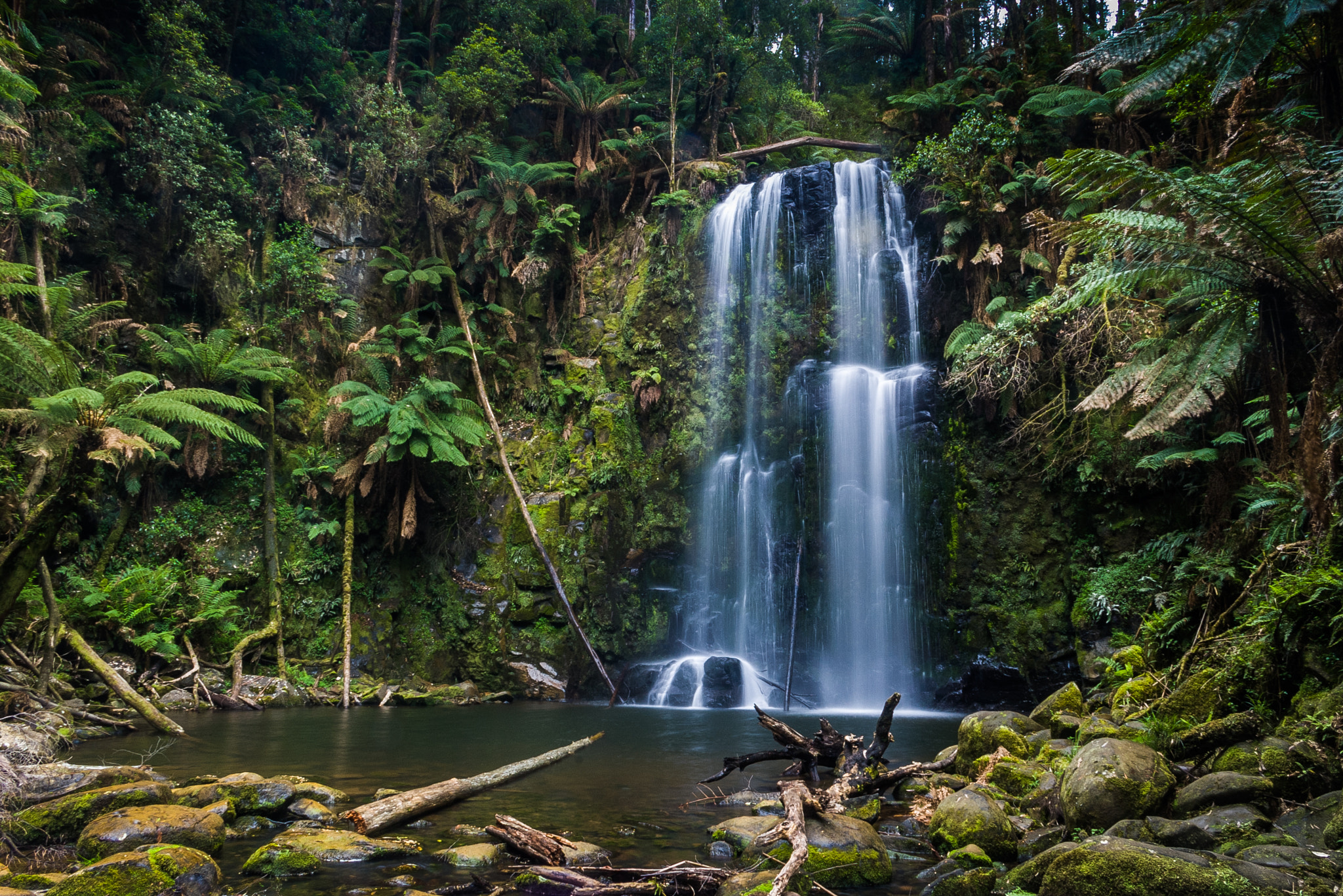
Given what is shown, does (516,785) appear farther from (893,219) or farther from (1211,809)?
(893,219)

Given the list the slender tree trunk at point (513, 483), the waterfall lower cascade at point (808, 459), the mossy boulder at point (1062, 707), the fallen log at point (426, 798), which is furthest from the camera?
the slender tree trunk at point (513, 483)

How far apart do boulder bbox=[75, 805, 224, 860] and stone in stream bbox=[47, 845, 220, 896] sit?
0.47 metres

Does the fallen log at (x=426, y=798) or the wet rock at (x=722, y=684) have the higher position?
the fallen log at (x=426, y=798)

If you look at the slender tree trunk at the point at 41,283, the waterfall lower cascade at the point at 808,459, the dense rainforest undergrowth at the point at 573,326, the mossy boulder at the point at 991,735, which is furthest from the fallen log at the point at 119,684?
the mossy boulder at the point at 991,735

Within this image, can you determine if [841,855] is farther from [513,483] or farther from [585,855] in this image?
[513,483]

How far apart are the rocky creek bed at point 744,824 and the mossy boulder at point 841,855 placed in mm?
12

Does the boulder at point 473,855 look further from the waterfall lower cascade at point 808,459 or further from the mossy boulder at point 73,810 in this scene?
the waterfall lower cascade at point 808,459

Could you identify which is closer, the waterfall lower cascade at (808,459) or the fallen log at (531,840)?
the fallen log at (531,840)

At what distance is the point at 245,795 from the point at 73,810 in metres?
1.08

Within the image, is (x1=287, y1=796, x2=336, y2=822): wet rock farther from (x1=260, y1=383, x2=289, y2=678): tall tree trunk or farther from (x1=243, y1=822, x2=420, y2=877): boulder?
(x1=260, y1=383, x2=289, y2=678): tall tree trunk

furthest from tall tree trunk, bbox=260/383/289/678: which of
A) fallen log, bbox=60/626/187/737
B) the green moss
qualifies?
the green moss

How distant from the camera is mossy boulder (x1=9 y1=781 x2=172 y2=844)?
450 cm

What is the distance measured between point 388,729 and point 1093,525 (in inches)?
448

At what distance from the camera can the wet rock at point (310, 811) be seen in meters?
5.34
